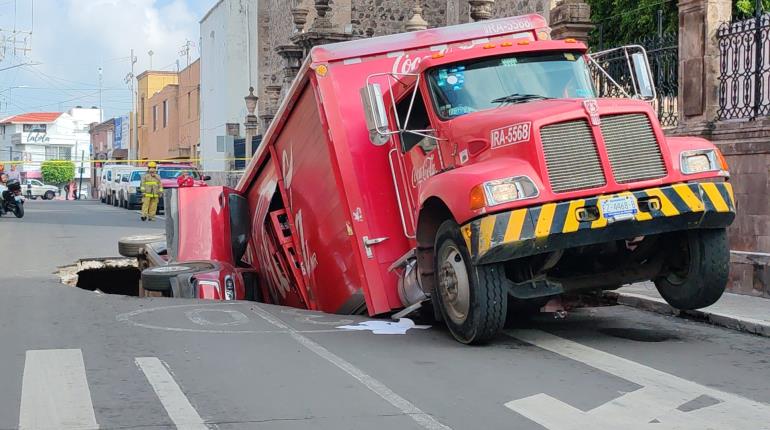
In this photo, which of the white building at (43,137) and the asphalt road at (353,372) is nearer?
the asphalt road at (353,372)

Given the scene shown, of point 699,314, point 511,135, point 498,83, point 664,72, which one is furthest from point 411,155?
point 664,72

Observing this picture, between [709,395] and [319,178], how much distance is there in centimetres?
477

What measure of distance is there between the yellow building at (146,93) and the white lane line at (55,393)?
79980 millimetres

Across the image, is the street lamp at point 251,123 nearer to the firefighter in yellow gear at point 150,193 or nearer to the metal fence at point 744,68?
the firefighter in yellow gear at point 150,193

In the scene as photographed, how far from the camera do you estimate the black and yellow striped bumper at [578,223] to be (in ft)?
24.8

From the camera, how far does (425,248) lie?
8711mm

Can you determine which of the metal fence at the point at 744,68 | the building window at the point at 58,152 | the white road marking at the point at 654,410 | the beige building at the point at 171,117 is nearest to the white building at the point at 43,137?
the building window at the point at 58,152

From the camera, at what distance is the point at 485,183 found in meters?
7.60

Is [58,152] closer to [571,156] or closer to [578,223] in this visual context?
[571,156]

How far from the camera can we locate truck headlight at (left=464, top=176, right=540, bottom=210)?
7582 millimetres

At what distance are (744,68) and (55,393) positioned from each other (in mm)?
→ 9812

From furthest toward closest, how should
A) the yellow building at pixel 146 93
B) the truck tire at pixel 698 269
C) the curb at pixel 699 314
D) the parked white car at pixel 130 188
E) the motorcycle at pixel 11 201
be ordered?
the yellow building at pixel 146 93
the parked white car at pixel 130 188
the motorcycle at pixel 11 201
the curb at pixel 699 314
the truck tire at pixel 698 269

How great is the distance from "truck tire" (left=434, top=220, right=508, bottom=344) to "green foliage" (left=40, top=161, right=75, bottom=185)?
11063 centimetres

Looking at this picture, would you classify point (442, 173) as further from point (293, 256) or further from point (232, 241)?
point (232, 241)
